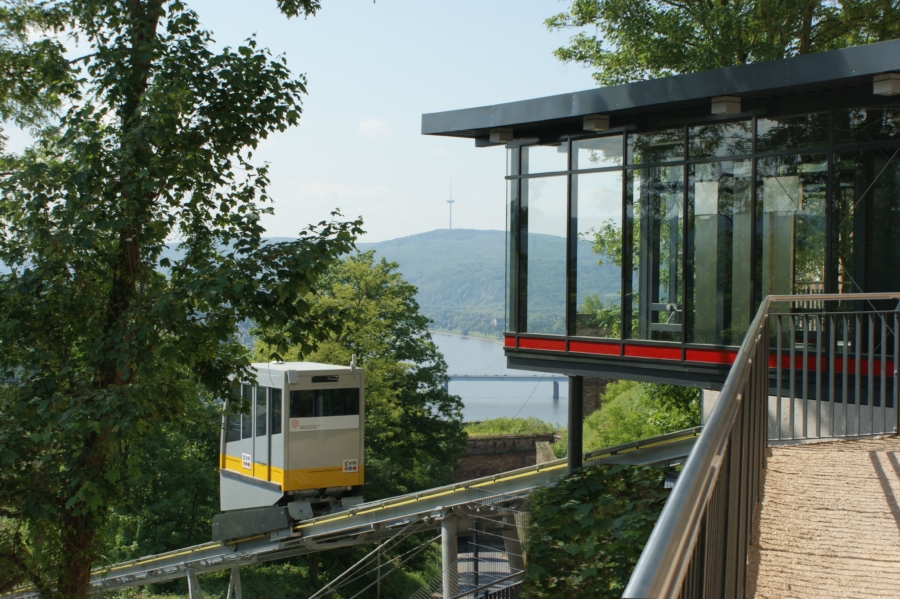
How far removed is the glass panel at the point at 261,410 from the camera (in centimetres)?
1856

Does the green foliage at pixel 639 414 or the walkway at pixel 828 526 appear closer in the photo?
the walkway at pixel 828 526

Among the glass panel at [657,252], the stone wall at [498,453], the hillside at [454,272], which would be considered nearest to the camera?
the glass panel at [657,252]

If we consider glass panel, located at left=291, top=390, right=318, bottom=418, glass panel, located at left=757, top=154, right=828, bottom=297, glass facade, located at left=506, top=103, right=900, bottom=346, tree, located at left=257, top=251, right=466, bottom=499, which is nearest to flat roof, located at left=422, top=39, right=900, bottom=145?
glass facade, located at left=506, top=103, right=900, bottom=346

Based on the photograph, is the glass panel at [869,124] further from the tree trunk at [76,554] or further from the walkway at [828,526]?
the tree trunk at [76,554]

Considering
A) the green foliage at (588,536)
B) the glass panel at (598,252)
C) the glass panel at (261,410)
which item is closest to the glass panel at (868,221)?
the glass panel at (598,252)

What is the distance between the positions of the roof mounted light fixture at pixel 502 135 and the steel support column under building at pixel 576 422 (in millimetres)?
4316

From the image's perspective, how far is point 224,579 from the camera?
3127 centimetres

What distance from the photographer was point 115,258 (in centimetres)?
1059

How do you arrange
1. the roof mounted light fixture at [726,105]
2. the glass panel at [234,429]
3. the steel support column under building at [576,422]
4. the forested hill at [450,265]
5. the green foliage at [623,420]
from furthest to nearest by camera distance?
the forested hill at [450,265]
the green foliage at [623,420]
the glass panel at [234,429]
the steel support column under building at [576,422]
the roof mounted light fixture at [726,105]

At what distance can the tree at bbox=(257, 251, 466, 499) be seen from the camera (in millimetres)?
34219

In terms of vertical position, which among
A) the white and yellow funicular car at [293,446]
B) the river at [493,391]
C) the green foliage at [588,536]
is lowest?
the river at [493,391]

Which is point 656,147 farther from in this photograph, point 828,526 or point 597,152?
point 828,526

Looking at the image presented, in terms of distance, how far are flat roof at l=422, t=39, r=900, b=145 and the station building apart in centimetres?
2

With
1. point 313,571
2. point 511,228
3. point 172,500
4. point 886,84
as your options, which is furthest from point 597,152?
point 172,500
